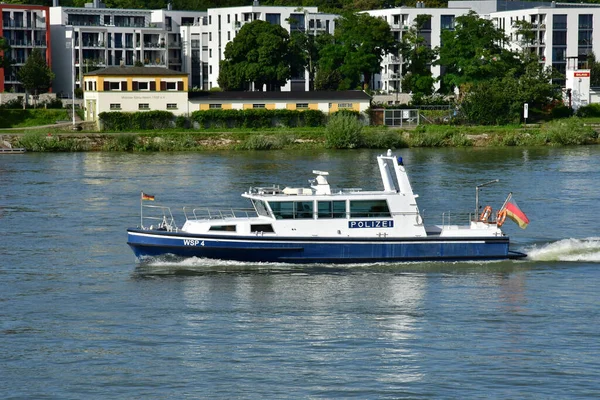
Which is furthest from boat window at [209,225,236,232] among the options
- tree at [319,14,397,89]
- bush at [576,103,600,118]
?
tree at [319,14,397,89]

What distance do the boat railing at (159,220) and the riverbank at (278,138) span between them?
39.0 metres

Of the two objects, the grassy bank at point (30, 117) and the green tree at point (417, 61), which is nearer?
the grassy bank at point (30, 117)

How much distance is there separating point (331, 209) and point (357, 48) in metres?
77.9

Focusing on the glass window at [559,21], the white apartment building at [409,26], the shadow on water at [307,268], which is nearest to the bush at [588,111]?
the glass window at [559,21]

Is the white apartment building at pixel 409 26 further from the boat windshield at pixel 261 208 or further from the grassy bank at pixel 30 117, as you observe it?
the boat windshield at pixel 261 208

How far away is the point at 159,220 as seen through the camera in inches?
1863

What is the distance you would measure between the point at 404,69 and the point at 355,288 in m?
91.9

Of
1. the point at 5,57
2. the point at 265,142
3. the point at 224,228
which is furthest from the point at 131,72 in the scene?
the point at 224,228

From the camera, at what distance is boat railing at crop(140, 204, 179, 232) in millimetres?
39188

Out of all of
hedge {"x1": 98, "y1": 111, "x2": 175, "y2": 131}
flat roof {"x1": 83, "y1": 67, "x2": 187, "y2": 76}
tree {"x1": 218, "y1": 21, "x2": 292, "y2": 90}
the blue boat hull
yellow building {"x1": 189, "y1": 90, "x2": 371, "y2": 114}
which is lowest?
the blue boat hull

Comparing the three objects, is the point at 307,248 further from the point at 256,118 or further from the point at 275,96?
the point at 275,96

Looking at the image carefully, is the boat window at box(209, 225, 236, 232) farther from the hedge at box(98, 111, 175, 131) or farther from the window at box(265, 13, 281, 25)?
the window at box(265, 13, 281, 25)

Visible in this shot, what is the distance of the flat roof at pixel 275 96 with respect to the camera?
3935 inches

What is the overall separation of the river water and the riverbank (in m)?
38.2
